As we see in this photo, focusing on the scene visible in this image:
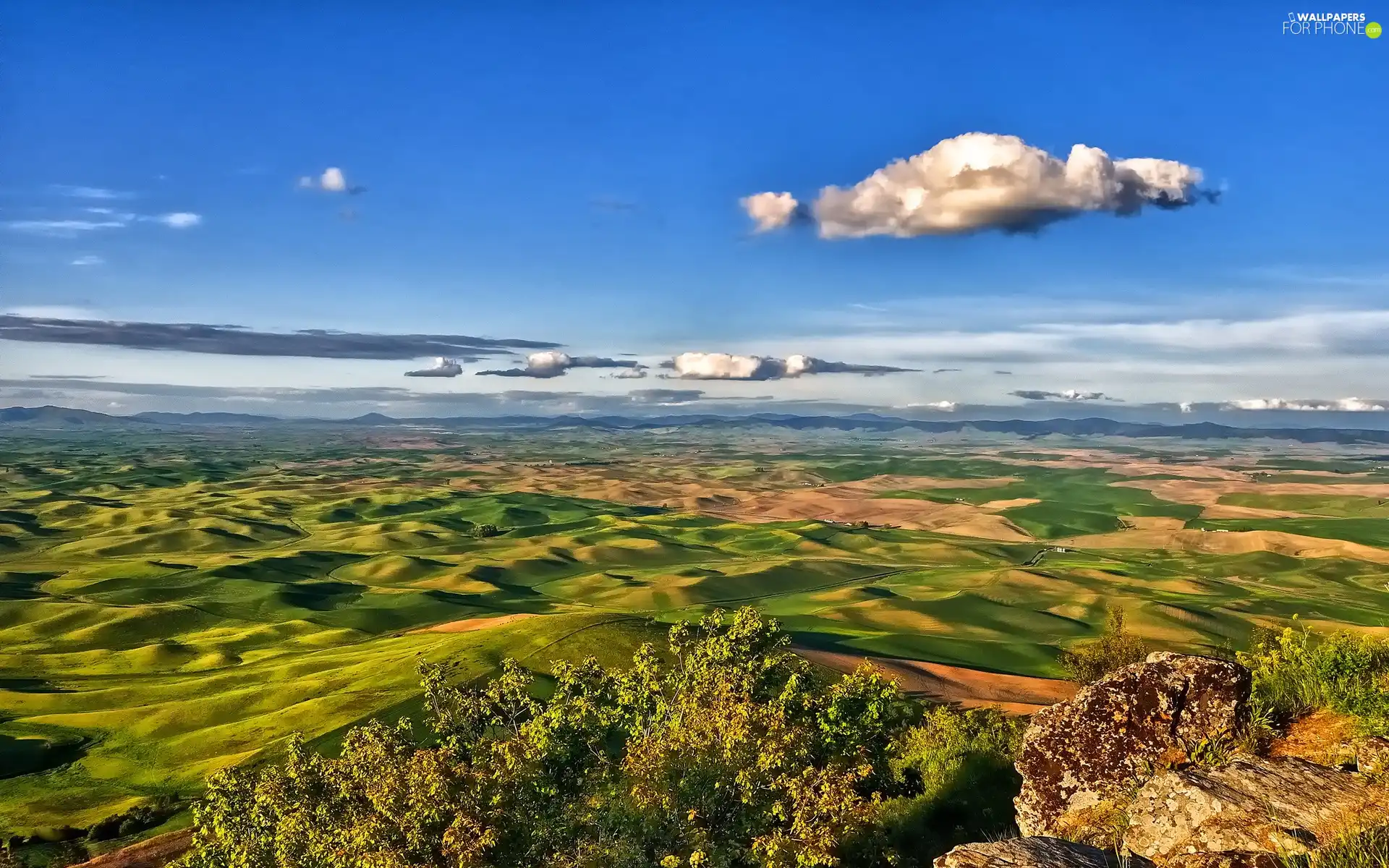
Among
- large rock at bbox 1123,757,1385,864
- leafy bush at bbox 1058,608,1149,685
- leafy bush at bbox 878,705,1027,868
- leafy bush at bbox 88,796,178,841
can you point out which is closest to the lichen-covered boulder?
large rock at bbox 1123,757,1385,864

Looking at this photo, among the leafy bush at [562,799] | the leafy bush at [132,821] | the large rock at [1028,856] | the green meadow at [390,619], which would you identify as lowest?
the green meadow at [390,619]

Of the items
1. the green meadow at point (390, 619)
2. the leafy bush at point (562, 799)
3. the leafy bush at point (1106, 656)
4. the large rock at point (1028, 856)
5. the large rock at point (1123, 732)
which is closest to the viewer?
the large rock at point (1028, 856)

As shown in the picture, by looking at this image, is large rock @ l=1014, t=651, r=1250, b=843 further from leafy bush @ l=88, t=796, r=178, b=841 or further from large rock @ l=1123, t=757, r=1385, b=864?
leafy bush @ l=88, t=796, r=178, b=841

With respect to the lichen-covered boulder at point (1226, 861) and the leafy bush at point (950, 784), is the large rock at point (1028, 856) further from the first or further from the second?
the leafy bush at point (950, 784)

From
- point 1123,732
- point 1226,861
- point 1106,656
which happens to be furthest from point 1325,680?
point 1106,656

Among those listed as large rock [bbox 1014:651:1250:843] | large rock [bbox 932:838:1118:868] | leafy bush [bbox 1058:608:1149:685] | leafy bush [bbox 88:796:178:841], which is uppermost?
large rock [bbox 932:838:1118:868]

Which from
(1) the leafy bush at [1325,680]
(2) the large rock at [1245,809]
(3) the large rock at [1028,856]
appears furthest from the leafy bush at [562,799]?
(1) the leafy bush at [1325,680]

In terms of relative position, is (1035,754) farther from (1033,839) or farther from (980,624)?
(980,624)

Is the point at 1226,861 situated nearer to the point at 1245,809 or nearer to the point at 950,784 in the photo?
the point at 1245,809
